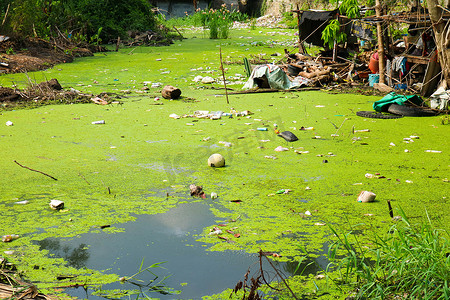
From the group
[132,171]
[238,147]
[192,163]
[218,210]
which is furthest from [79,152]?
[218,210]

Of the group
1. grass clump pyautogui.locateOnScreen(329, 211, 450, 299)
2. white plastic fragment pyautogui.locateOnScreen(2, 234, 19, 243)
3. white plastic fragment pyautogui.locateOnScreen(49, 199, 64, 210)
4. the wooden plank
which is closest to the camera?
grass clump pyautogui.locateOnScreen(329, 211, 450, 299)

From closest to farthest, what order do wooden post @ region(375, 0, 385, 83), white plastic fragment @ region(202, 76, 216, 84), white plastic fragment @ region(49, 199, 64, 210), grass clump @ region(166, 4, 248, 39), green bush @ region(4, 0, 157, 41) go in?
white plastic fragment @ region(49, 199, 64, 210)
wooden post @ region(375, 0, 385, 83)
white plastic fragment @ region(202, 76, 216, 84)
green bush @ region(4, 0, 157, 41)
grass clump @ region(166, 4, 248, 39)

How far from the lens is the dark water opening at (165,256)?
1864 millimetres

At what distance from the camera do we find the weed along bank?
183 cm

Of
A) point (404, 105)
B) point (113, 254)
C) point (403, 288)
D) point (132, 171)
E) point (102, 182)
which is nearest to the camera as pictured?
point (403, 288)

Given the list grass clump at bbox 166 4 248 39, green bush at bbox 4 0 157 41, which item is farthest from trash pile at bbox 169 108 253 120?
grass clump at bbox 166 4 248 39

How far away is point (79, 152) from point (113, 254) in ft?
6.01

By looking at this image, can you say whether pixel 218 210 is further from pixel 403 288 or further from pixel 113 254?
pixel 403 288

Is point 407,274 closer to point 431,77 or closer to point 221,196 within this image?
point 221,196

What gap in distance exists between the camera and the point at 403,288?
1.71 m

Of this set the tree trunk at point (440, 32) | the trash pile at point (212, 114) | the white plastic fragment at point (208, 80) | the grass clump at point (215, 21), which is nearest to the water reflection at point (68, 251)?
the trash pile at point (212, 114)

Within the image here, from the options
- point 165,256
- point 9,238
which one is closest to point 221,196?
point 165,256

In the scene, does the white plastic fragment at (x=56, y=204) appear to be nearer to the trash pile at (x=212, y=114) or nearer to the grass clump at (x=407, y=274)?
the grass clump at (x=407, y=274)

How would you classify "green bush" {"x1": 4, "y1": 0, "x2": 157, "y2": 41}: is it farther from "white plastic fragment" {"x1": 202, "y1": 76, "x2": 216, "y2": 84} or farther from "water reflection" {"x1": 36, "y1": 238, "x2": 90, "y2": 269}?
"water reflection" {"x1": 36, "y1": 238, "x2": 90, "y2": 269}
